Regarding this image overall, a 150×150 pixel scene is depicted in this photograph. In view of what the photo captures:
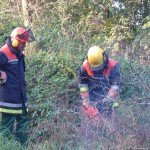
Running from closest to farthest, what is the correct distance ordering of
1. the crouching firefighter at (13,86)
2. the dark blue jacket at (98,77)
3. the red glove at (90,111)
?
1. the red glove at (90,111)
2. the crouching firefighter at (13,86)
3. the dark blue jacket at (98,77)

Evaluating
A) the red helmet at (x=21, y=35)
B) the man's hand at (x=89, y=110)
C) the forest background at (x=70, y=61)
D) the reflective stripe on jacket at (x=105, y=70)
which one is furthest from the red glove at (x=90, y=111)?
the red helmet at (x=21, y=35)

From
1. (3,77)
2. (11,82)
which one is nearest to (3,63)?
(3,77)

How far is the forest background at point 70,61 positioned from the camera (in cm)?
471

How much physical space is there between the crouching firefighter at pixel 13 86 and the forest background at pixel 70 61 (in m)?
0.37

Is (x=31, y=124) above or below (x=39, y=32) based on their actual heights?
below

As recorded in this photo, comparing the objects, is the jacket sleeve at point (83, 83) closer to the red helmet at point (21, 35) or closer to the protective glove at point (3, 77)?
the red helmet at point (21, 35)

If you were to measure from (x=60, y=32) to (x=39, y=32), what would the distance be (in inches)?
23.2

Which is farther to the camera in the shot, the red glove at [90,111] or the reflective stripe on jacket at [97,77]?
the reflective stripe on jacket at [97,77]

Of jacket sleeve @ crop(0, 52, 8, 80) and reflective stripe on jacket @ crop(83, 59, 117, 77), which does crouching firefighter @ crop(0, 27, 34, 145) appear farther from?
reflective stripe on jacket @ crop(83, 59, 117, 77)

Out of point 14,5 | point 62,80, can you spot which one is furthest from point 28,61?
point 14,5

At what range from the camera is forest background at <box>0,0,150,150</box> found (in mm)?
4711

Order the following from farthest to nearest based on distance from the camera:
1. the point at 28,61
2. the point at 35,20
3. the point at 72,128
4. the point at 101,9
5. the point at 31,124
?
the point at 101,9
the point at 35,20
the point at 28,61
the point at 31,124
the point at 72,128

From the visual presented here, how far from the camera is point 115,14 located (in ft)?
50.9

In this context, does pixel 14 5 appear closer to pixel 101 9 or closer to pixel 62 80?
pixel 101 9
